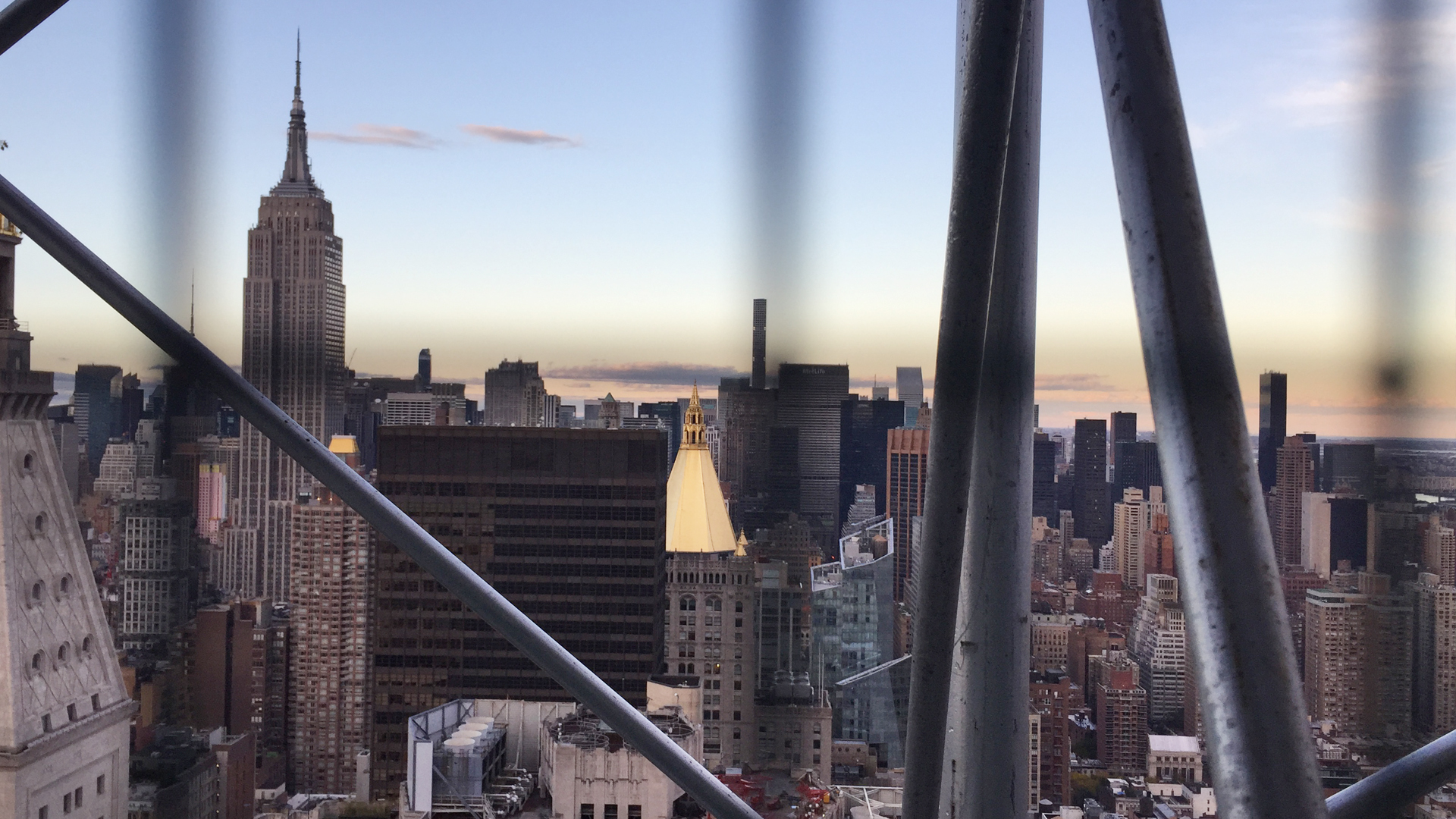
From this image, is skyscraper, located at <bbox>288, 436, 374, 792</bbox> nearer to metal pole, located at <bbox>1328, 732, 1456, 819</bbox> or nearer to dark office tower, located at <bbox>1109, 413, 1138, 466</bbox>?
dark office tower, located at <bbox>1109, 413, 1138, 466</bbox>

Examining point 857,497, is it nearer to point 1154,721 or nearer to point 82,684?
point 1154,721

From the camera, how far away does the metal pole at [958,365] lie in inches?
21.7

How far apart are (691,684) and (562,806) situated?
1.82 ft

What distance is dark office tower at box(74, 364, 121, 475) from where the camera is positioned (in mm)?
1562

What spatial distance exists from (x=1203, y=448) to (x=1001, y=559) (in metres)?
0.23

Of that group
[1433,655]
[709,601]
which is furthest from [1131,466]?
[709,601]

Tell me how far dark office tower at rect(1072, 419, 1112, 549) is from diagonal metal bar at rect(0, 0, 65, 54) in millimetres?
1330

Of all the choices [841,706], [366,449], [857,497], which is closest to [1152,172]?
[857,497]

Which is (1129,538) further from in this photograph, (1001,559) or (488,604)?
(488,604)

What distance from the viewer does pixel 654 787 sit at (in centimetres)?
224

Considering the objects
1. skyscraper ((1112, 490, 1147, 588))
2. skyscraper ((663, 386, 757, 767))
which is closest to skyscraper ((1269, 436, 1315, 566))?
skyscraper ((1112, 490, 1147, 588))

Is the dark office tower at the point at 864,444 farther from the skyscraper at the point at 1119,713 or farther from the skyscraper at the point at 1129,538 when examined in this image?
the skyscraper at the point at 1119,713

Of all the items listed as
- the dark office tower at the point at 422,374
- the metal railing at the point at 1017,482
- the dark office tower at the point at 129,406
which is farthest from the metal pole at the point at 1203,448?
the dark office tower at the point at 129,406

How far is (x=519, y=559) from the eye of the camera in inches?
134
